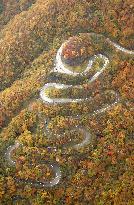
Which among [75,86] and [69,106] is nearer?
[69,106]

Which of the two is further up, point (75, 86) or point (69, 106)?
point (75, 86)

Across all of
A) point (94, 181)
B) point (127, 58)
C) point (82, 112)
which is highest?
point (127, 58)

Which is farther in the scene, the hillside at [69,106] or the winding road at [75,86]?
the winding road at [75,86]

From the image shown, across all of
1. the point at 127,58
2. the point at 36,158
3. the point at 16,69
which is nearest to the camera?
the point at 36,158

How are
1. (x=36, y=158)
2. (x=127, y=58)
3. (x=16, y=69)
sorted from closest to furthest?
(x=36, y=158) → (x=127, y=58) → (x=16, y=69)

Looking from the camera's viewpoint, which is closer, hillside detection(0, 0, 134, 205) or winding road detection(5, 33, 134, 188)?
hillside detection(0, 0, 134, 205)

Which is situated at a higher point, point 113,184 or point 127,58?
point 127,58

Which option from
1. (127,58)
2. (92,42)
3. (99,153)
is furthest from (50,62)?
(99,153)

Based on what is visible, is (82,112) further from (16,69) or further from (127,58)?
(16,69)
